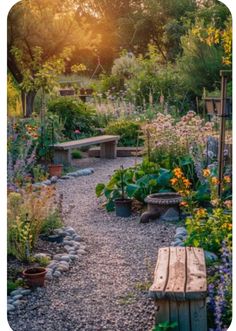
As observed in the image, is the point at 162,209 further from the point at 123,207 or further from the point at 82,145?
the point at 82,145

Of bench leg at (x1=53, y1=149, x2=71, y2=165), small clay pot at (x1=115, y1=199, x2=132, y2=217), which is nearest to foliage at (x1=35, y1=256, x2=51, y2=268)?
small clay pot at (x1=115, y1=199, x2=132, y2=217)

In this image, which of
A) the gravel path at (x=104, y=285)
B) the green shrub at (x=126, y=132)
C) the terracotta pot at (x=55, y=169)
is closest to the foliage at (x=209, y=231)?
the gravel path at (x=104, y=285)

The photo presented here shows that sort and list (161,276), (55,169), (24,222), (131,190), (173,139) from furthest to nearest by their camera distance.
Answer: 1. (55,169)
2. (173,139)
3. (131,190)
4. (24,222)
5. (161,276)

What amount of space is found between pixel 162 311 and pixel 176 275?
0.32 metres

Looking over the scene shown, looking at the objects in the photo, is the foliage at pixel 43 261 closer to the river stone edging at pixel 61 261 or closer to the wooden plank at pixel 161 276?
the river stone edging at pixel 61 261

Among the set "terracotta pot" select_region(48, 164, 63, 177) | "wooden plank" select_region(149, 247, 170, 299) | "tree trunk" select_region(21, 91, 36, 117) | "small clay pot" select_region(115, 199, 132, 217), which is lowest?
"small clay pot" select_region(115, 199, 132, 217)

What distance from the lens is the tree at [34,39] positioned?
1227 centimetres

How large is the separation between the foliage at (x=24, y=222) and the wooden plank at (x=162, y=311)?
171 cm

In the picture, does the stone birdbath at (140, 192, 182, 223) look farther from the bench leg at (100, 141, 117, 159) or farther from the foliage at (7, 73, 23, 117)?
the foliage at (7, 73, 23, 117)

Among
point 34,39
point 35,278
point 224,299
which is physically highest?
point 34,39

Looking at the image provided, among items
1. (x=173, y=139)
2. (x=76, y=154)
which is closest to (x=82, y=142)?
(x=76, y=154)

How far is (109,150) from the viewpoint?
1165 centimetres

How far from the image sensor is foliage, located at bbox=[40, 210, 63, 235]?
589 cm

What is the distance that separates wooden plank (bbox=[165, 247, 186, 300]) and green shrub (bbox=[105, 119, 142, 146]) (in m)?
8.16
